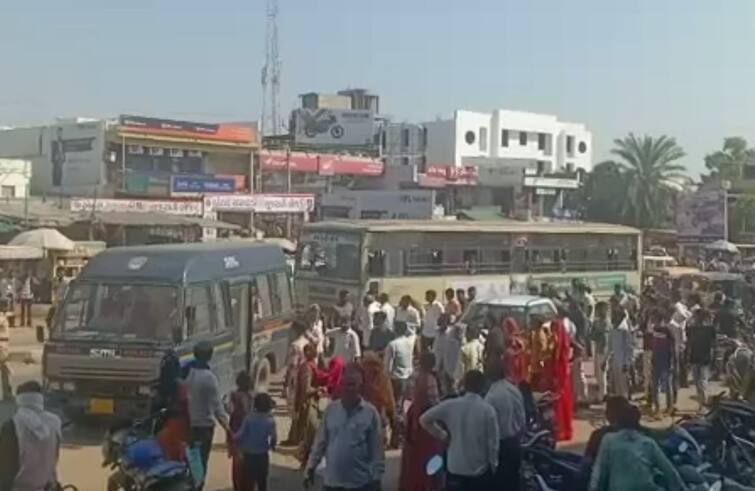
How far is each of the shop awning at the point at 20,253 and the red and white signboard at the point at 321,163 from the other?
25.4m

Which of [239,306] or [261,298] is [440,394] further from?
[261,298]

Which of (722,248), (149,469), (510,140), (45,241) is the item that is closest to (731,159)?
(510,140)

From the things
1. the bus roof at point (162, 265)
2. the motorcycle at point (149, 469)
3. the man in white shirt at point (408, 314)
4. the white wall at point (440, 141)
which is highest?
the white wall at point (440, 141)

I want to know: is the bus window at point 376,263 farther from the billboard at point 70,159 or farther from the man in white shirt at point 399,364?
the billboard at point 70,159

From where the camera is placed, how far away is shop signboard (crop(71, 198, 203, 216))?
38.2 m

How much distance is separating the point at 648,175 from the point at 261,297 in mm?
55154

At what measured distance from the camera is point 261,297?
Result: 16.6 m

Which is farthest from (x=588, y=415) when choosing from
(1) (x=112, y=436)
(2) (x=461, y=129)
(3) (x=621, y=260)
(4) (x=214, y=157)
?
(2) (x=461, y=129)

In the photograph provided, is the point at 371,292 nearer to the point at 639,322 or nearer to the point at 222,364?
the point at 639,322

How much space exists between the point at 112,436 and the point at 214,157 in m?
43.0

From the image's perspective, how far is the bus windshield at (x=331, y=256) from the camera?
78.5ft

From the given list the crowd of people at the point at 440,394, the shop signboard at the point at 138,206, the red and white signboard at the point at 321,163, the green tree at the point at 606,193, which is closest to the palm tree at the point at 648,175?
the green tree at the point at 606,193

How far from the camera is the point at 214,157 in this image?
50906 mm

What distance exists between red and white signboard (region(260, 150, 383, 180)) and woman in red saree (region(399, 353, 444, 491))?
145 ft
